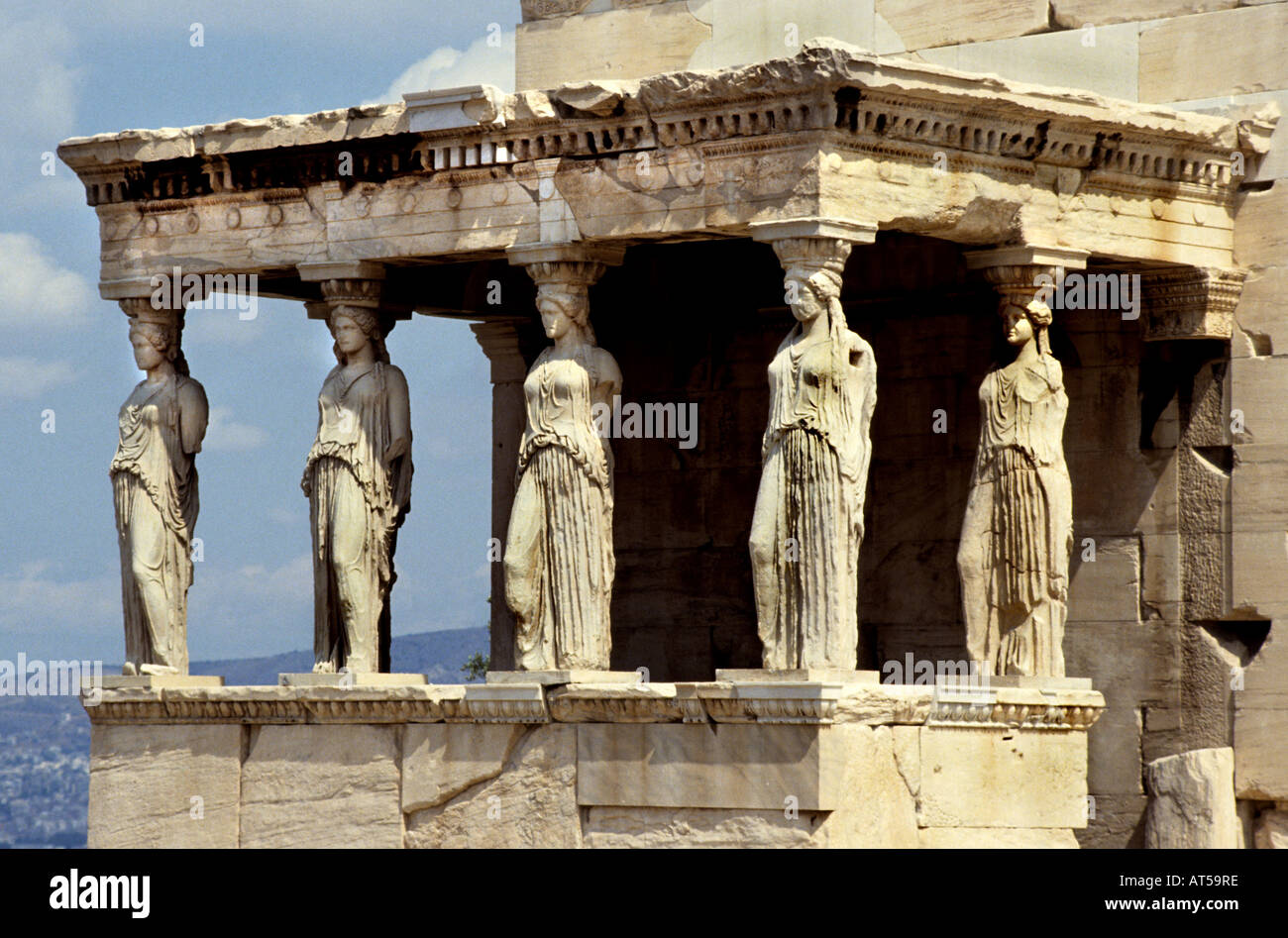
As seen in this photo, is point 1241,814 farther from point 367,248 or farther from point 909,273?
point 367,248

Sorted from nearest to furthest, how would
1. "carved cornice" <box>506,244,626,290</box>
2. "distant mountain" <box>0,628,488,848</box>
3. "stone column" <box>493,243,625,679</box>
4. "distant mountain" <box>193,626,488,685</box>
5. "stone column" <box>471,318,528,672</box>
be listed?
"stone column" <box>493,243,625,679</box>
"carved cornice" <box>506,244,626,290</box>
"stone column" <box>471,318,528,672</box>
"distant mountain" <box>0,628,488,848</box>
"distant mountain" <box>193,626,488,685</box>

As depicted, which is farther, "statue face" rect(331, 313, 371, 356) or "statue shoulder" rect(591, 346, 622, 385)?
"statue face" rect(331, 313, 371, 356)

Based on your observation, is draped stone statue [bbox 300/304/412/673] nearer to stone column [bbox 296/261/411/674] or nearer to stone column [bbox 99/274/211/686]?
stone column [bbox 296/261/411/674]

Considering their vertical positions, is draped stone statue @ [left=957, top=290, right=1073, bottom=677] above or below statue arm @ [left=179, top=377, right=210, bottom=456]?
below

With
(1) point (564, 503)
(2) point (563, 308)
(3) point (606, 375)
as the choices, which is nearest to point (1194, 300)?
(3) point (606, 375)

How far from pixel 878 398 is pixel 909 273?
0.76m

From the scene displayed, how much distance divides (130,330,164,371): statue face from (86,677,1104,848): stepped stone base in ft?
6.04

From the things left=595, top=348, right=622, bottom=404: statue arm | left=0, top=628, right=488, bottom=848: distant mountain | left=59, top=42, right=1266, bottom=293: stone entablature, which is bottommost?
left=0, top=628, right=488, bottom=848: distant mountain

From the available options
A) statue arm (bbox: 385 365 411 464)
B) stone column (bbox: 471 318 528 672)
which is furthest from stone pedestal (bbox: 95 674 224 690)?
stone column (bbox: 471 318 528 672)

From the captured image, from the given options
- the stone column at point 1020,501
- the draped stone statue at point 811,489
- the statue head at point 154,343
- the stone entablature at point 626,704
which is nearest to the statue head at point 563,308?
the draped stone statue at point 811,489

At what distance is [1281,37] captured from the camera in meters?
18.0

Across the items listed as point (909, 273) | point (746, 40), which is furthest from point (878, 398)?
point (746, 40)

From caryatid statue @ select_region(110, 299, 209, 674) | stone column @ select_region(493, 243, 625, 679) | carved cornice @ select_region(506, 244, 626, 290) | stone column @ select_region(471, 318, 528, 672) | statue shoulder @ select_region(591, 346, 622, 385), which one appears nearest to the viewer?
stone column @ select_region(493, 243, 625, 679)

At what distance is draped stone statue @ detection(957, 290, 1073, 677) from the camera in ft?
57.1
